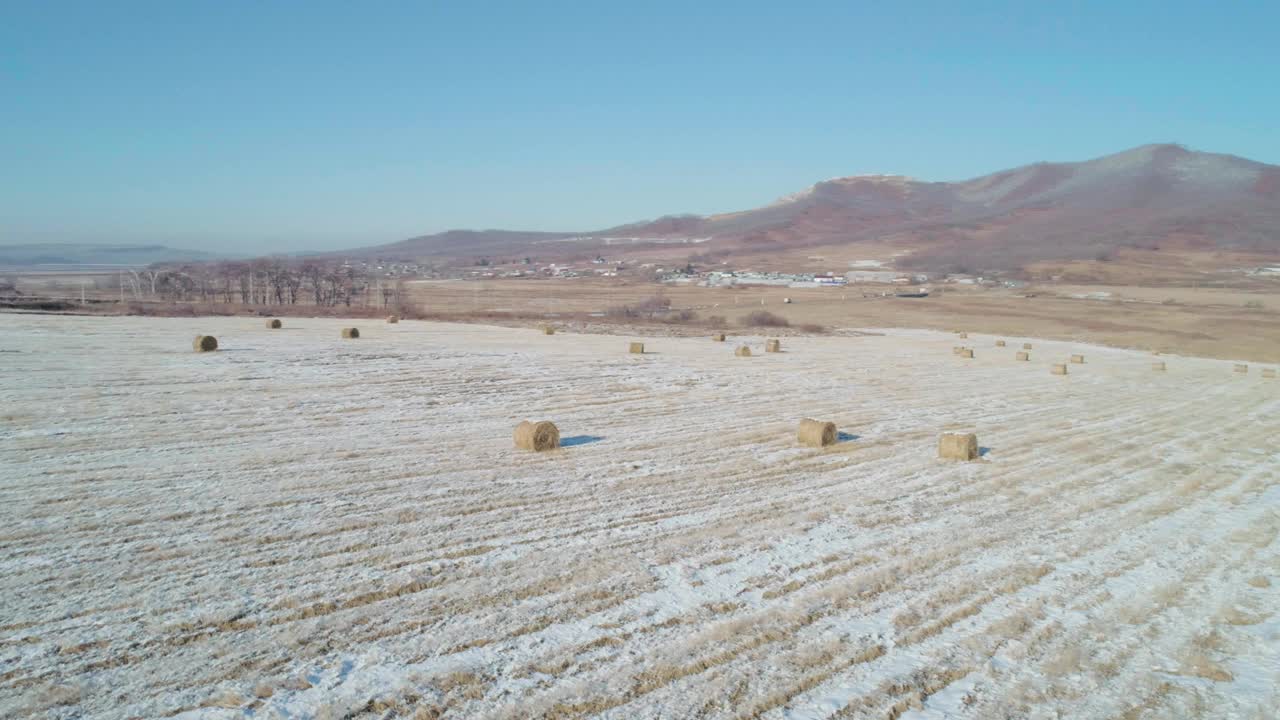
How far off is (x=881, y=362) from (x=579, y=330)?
47.5 ft

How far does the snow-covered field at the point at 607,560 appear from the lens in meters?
5.65

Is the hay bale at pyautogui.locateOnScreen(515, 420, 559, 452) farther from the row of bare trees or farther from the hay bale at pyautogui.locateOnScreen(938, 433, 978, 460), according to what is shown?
the row of bare trees

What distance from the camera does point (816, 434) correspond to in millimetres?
13000

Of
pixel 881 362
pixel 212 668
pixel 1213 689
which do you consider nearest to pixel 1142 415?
pixel 881 362

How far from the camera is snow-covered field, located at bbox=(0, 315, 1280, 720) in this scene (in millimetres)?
5648

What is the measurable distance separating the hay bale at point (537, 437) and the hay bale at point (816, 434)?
154 inches

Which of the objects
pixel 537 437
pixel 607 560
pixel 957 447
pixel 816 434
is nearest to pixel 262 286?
pixel 537 437

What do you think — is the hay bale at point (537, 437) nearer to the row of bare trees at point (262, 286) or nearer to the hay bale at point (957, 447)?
the hay bale at point (957, 447)

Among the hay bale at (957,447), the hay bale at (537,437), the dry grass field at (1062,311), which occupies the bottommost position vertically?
the dry grass field at (1062,311)

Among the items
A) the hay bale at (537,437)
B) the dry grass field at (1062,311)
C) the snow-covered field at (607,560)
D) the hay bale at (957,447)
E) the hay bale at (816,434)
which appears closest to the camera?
the snow-covered field at (607,560)

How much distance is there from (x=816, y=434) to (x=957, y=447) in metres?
2.09

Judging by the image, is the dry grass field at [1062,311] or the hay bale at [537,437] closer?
the hay bale at [537,437]

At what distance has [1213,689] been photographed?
586cm

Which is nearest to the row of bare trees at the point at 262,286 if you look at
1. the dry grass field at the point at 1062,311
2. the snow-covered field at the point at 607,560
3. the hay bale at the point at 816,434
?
the dry grass field at the point at 1062,311
